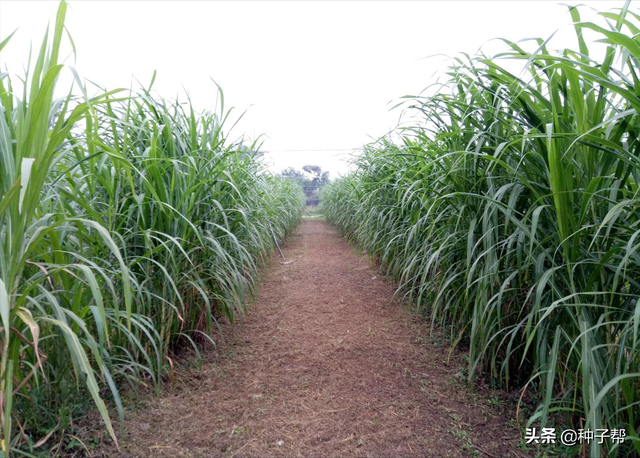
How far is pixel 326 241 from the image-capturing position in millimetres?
6367

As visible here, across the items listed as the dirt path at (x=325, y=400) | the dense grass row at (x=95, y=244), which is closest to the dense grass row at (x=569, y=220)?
the dirt path at (x=325, y=400)

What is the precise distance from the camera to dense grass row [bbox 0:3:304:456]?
2.92 feet

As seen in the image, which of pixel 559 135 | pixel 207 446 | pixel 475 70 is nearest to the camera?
pixel 559 135

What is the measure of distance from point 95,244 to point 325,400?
1059 mm

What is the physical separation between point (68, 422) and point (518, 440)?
4.75 feet

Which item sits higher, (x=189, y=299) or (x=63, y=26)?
(x=63, y=26)

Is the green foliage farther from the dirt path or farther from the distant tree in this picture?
the dirt path

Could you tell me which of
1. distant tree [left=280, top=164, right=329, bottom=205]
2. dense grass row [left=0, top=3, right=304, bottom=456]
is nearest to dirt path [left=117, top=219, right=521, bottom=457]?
dense grass row [left=0, top=3, right=304, bottom=456]

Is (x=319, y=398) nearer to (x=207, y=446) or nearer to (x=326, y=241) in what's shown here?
(x=207, y=446)

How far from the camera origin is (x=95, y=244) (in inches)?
55.3

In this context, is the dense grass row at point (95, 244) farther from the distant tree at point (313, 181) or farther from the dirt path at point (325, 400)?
the distant tree at point (313, 181)

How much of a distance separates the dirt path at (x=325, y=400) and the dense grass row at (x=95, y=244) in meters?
0.19

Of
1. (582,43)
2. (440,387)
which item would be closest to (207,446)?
(440,387)

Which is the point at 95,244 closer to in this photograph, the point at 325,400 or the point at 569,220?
the point at 325,400
